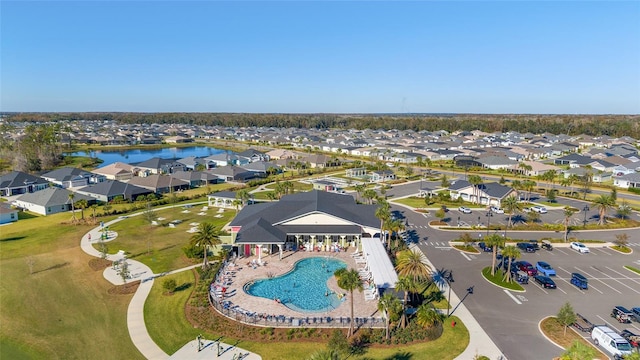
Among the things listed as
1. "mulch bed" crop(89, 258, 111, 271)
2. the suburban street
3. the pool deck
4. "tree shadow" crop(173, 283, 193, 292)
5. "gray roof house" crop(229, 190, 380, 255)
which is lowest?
"mulch bed" crop(89, 258, 111, 271)

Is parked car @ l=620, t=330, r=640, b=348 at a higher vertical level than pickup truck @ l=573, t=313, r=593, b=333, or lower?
higher

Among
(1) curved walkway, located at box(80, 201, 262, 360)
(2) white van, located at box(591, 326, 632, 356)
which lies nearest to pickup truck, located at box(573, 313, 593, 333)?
(2) white van, located at box(591, 326, 632, 356)

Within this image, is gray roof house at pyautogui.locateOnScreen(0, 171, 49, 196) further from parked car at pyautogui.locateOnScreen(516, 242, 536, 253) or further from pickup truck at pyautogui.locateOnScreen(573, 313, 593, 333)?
pickup truck at pyautogui.locateOnScreen(573, 313, 593, 333)

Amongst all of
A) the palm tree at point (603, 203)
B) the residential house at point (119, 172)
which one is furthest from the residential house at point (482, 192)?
the residential house at point (119, 172)

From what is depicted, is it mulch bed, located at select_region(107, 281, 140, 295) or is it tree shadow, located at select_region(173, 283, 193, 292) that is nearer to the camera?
mulch bed, located at select_region(107, 281, 140, 295)

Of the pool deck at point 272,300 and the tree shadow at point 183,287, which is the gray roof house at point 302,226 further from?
the tree shadow at point 183,287

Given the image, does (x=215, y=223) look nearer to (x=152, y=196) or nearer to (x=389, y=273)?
(x=152, y=196)
